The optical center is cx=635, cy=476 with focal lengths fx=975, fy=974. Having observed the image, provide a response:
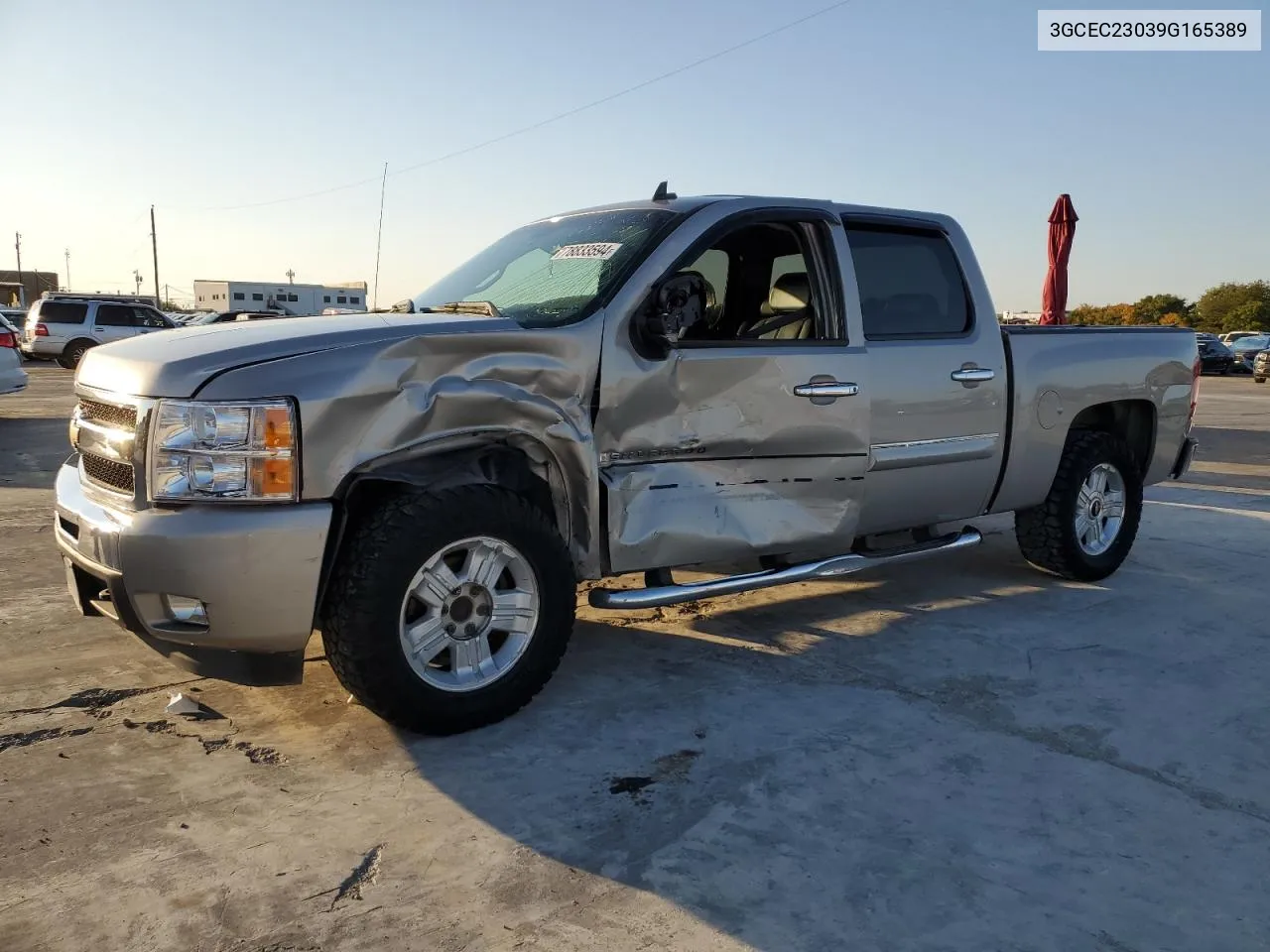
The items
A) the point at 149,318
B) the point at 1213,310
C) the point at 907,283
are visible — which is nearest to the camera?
the point at 907,283

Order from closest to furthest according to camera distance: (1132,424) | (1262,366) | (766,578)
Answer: (766,578) < (1132,424) < (1262,366)

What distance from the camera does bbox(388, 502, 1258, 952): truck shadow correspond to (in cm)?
246

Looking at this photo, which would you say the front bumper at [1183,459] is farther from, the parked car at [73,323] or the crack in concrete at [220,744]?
the parked car at [73,323]

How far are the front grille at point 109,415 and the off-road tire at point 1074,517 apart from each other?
4.46 metres

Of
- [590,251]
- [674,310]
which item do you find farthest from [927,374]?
[590,251]

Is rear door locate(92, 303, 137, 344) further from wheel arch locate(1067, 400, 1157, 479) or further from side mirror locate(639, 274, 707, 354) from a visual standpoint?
wheel arch locate(1067, 400, 1157, 479)

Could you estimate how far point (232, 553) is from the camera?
2834 millimetres

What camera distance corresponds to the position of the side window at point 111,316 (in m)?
23.6

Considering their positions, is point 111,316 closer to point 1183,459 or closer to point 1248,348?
point 1183,459

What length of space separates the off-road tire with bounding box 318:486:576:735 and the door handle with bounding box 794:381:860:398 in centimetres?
128

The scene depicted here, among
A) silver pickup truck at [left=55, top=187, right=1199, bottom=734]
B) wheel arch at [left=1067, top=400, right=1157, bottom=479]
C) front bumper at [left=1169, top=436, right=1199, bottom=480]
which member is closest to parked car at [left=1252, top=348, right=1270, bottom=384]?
front bumper at [left=1169, top=436, right=1199, bottom=480]

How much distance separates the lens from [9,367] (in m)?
12.0

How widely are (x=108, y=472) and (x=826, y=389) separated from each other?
2701 millimetres

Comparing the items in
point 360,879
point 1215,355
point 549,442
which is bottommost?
point 360,879
